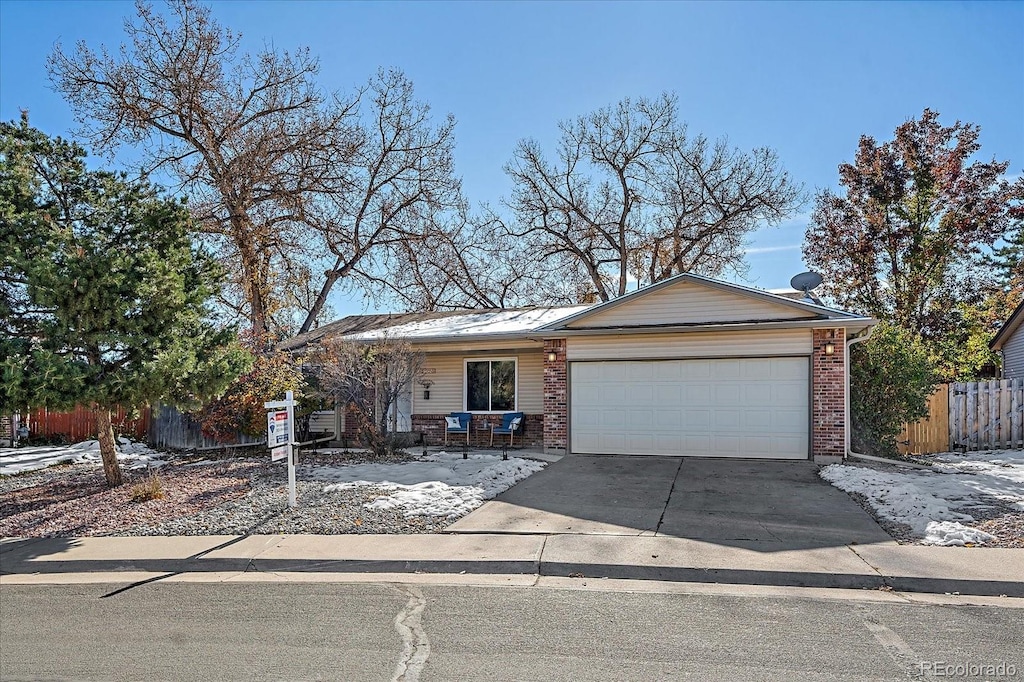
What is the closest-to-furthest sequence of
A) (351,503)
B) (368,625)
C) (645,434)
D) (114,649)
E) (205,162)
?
(114,649), (368,625), (351,503), (645,434), (205,162)

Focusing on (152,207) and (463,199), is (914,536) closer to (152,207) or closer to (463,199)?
(152,207)

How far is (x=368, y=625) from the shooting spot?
4961 millimetres

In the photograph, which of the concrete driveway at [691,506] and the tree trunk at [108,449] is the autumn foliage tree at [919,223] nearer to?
the concrete driveway at [691,506]

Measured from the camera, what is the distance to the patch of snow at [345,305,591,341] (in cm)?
1588

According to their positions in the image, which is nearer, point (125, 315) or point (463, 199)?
point (125, 315)

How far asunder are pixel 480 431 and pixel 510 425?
1.10 metres

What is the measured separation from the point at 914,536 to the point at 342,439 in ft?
42.6

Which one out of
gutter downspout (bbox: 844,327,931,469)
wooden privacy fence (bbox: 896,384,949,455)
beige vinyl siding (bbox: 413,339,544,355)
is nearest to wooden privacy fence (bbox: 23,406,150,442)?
beige vinyl siding (bbox: 413,339,544,355)

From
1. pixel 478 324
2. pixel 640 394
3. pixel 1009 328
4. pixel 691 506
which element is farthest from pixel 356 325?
pixel 1009 328

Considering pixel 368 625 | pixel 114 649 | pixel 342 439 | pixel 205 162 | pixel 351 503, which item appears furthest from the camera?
pixel 205 162

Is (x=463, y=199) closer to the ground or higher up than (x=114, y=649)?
higher up

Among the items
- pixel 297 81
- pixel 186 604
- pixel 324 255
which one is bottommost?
pixel 186 604

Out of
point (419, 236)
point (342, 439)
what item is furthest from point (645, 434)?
point (419, 236)

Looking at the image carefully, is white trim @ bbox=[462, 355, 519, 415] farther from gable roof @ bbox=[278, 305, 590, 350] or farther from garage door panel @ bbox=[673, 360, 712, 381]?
garage door panel @ bbox=[673, 360, 712, 381]
